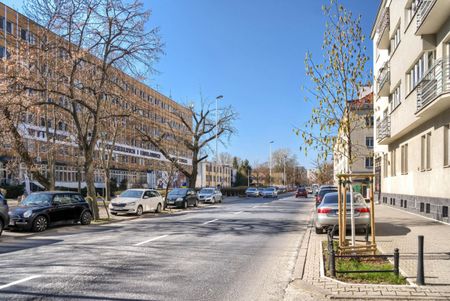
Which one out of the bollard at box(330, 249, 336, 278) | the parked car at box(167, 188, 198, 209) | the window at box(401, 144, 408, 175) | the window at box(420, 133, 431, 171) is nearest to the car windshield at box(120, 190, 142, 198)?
the parked car at box(167, 188, 198, 209)

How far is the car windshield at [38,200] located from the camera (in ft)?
58.9

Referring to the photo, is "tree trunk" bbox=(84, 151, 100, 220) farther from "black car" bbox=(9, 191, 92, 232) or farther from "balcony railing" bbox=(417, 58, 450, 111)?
"balcony railing" bbox=(417, 58, 450, 111)

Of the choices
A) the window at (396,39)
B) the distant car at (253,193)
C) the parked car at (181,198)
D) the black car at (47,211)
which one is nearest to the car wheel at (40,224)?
the black car at (47,211)

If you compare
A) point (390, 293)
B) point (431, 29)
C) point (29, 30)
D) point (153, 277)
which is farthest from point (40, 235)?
point (431, 29)

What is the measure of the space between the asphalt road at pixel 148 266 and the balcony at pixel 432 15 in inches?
388

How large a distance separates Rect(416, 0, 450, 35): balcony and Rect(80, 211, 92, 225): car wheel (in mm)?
16011

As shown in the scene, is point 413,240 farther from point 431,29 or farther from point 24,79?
point 24,79

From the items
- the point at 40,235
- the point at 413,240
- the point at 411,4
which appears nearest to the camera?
the point at 413,240

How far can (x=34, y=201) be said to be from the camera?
1809cm

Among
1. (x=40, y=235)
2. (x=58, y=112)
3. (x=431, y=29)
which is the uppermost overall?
(x=431, y=29)

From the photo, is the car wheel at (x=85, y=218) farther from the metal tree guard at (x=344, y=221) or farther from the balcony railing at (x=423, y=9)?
the balcony railing at (x=423, y=9)

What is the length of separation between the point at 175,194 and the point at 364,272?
28217mm

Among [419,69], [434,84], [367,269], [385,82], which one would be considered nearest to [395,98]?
[385,82]

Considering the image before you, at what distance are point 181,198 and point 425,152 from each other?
59.4ft
